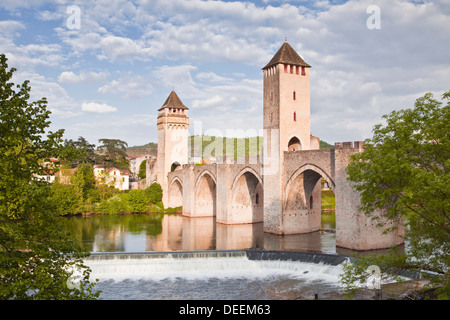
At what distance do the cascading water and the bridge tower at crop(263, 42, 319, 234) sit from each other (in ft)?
25.8

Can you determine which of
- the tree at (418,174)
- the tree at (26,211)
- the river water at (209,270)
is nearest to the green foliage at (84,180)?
the river water at (209,270)

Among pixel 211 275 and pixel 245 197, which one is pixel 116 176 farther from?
pixel 211 275

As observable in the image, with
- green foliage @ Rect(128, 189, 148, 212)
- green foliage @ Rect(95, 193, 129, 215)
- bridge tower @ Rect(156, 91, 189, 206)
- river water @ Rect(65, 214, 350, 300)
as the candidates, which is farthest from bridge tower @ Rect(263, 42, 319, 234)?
bridge tower @ Rect(156, 91, 189, 206)

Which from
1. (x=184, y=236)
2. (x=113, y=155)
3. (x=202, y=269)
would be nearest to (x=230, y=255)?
(x=202, y=269)

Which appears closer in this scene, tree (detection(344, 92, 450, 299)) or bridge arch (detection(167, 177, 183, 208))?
tree (detection(344, 92, 450, 299))

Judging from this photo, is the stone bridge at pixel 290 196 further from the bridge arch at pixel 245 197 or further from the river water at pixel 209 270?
the river water at pixel 209 270

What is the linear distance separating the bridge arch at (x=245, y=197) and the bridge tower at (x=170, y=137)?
15.1 m

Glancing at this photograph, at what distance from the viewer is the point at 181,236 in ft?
96.1

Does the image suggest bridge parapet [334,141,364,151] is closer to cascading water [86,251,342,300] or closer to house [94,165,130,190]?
cascading water [86,251,342,300]

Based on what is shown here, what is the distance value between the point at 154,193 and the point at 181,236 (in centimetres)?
1843

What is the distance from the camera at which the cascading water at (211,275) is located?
52.5ft

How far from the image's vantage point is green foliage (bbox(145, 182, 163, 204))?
46.8m

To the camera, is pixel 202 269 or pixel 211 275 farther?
pixel 202 269
